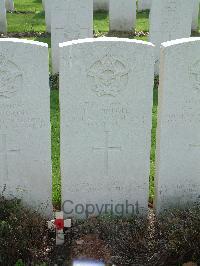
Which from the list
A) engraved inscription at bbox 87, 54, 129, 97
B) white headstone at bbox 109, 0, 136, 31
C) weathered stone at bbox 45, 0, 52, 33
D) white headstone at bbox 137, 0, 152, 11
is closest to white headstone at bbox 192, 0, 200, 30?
white headstone at bbox 109, 0, 136, 31

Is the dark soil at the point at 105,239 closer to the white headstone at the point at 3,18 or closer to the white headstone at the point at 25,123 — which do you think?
the white headstone at the point at 25,123

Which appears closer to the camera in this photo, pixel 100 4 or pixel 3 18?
pixel 3 18

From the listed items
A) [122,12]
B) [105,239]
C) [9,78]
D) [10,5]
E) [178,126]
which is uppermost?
[10,5]

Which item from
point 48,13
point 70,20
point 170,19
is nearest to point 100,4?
point 48,13

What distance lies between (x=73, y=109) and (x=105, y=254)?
4.83ft

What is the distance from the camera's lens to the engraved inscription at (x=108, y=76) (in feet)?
15.6

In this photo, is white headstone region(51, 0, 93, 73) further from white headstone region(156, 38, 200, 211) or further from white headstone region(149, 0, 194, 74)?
white headstone region(156, 38, 200, 211)

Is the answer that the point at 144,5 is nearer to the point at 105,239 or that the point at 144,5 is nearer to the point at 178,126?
the point at 178,126

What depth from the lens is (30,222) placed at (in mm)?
4809

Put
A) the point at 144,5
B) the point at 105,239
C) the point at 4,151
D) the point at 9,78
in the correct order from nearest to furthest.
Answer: the point at 9,78
the point at 105,239
the point at 4,151
the point at 144,5

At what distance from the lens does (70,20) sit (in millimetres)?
9367

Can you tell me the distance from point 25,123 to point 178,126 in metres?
1.60

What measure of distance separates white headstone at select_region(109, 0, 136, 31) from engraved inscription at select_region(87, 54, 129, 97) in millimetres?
8578

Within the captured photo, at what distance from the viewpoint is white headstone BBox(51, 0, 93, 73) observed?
914 centimetres
